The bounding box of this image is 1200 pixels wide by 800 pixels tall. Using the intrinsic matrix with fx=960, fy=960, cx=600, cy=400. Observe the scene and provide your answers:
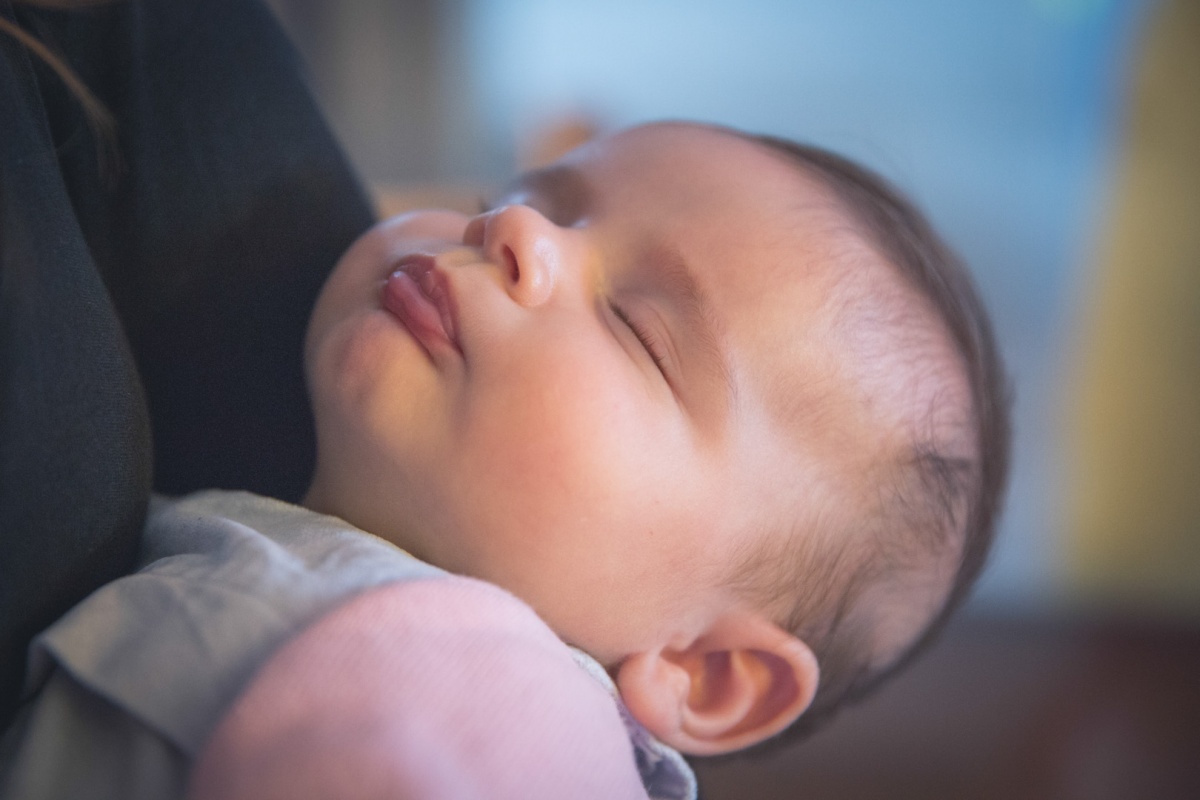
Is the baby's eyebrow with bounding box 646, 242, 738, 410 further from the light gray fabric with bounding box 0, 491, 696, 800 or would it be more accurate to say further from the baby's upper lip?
the light gray fabric with bounding box 0, 491, 696, 800

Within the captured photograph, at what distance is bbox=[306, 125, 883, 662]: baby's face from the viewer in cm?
72

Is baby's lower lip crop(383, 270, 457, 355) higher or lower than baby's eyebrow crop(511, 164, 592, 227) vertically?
lower

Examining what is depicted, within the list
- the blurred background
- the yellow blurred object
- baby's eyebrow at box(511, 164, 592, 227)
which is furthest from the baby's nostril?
the yellow blurred object

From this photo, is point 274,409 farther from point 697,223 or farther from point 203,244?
point 697,223

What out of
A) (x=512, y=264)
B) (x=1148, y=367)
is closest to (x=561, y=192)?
(x=512, y=264)

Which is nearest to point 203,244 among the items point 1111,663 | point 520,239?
point 520,239

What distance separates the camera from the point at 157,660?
0.56 metres

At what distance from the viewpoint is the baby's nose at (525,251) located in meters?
0.75

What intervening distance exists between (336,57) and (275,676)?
9.95 feet

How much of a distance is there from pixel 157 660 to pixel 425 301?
0.33 metres

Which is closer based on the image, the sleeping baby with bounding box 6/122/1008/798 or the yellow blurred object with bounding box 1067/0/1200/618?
the sleeping baby with bounding box 6/122/1008/798

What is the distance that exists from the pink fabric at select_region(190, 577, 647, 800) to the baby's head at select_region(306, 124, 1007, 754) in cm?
15

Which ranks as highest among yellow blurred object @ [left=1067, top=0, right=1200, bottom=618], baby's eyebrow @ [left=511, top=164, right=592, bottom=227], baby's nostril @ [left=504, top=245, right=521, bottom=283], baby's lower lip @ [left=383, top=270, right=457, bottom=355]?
baby's eyebrow @ [left=511, top=164, right=592, bottom=227]

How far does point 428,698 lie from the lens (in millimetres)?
527
